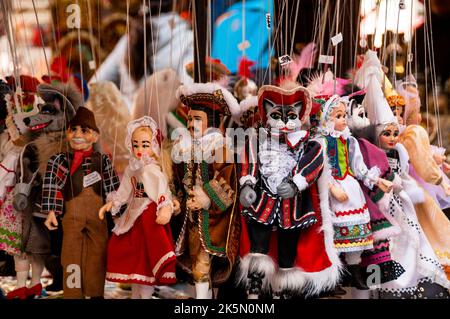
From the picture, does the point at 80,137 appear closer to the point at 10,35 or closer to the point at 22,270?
the point at 10,35

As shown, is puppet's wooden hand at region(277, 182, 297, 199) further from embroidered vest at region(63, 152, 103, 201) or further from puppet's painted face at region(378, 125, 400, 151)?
embroidered vest at region(63, 152, 103, 201)

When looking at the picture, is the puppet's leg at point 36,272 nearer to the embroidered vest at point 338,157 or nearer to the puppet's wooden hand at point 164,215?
the puppet's wooden hand at point 164,215

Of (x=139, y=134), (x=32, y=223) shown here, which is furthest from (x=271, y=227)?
(x=32, y=223)

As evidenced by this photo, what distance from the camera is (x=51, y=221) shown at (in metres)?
2.73

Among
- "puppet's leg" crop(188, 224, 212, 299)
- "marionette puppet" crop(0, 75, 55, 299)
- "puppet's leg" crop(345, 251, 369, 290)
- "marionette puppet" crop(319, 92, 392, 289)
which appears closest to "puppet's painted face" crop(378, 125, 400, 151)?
"marionette puppet" crop(319, 92, 392, 289)

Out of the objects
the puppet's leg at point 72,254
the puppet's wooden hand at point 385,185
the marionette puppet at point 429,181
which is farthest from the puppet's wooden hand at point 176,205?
the marionette puppet at point 429,181

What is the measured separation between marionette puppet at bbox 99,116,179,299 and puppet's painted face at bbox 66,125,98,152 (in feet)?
0.60

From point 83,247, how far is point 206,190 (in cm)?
61

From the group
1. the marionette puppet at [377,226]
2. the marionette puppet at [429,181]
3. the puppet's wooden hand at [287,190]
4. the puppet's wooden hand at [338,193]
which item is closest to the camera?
the puppet's wooden hand at [287,190]

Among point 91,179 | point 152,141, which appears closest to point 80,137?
point 91,179

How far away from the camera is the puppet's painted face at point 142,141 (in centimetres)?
275

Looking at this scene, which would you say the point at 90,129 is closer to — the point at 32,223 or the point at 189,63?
the point at 32,223

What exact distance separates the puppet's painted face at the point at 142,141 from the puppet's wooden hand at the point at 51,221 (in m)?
0.44

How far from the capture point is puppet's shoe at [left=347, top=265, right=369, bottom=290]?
2861 millimetres
